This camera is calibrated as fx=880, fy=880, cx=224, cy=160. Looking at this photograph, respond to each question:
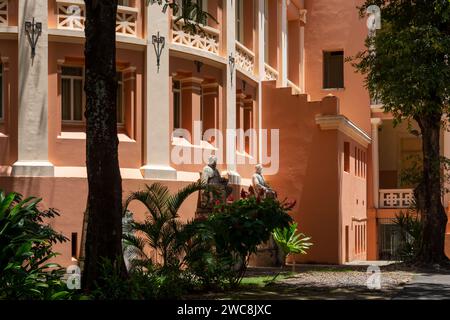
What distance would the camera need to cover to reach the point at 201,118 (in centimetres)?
2598

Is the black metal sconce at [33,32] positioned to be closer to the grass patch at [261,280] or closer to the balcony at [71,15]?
the balcony at [71,15]

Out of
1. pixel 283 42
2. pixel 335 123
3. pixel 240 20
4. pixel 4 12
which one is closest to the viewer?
pixel 4 12

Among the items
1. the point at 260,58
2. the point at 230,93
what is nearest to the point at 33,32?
the point at 230,93

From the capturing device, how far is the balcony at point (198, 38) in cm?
2412

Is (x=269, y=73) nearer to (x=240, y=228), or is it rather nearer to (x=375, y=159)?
(x=375, y=159)

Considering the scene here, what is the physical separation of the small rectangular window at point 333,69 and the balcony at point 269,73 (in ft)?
18.7

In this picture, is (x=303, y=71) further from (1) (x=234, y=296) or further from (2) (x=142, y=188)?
(1) (x=234, y=296)

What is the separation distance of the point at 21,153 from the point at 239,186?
7426mm

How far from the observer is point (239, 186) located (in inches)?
1045

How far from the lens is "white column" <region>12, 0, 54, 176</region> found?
70.8ft

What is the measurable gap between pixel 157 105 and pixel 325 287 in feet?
27.1

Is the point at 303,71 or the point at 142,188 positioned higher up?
the point at 303,71

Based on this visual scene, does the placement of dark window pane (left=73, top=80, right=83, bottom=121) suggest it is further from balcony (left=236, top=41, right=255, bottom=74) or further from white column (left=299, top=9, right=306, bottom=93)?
white column (left=299, top=9, right=306, bottom=93)
